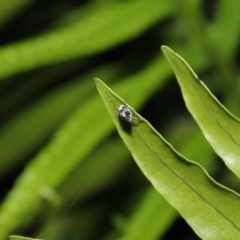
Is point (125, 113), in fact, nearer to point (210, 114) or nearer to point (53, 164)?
point (210, 114)

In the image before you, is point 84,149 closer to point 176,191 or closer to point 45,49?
point 45,49

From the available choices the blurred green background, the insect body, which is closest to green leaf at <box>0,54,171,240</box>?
the blurred green background

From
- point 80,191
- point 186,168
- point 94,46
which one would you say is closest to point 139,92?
point 94,46

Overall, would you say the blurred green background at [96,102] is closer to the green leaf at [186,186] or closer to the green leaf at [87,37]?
the green leaf at [87,37]

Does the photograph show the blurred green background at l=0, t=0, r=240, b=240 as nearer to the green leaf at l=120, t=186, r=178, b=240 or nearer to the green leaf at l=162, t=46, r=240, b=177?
the green leaf at l=120, t=186, r=178, b=240

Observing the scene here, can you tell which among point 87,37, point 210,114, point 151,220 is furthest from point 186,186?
point 87,37
